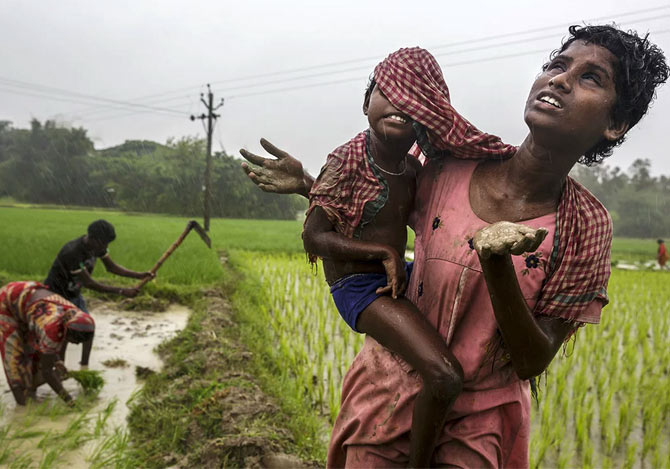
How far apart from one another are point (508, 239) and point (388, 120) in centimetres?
42

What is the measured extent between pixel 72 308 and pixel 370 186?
156 inches

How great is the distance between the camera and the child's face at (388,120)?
48.6 inches

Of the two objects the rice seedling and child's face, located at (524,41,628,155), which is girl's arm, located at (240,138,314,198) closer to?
child's face, located at (524,41,628,155)

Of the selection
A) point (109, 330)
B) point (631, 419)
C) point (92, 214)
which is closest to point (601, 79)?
point (631, 419)

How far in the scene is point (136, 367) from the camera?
17.8 ft

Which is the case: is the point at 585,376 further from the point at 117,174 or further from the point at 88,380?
the point at 117,174

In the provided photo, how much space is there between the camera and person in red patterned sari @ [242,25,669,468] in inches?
47.1

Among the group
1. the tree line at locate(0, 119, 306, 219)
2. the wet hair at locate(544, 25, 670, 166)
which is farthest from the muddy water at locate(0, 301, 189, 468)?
the tree line at locate(0, 119, 306, 219)

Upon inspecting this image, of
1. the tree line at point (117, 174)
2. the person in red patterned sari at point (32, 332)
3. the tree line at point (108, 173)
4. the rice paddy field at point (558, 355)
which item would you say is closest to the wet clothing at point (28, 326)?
the person in red patterned sari at point (32, 332)

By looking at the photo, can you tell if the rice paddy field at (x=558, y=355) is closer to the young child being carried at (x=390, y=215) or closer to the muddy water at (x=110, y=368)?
the young child being carried at (x=390, y=215)

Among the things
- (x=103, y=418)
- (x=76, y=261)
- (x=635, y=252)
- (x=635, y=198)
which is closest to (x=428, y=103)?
(x=103, y=418)

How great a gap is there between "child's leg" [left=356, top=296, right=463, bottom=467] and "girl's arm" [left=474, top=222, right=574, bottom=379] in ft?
0.47

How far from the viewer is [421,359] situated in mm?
1196

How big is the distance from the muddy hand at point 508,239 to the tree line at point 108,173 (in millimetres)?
11191
